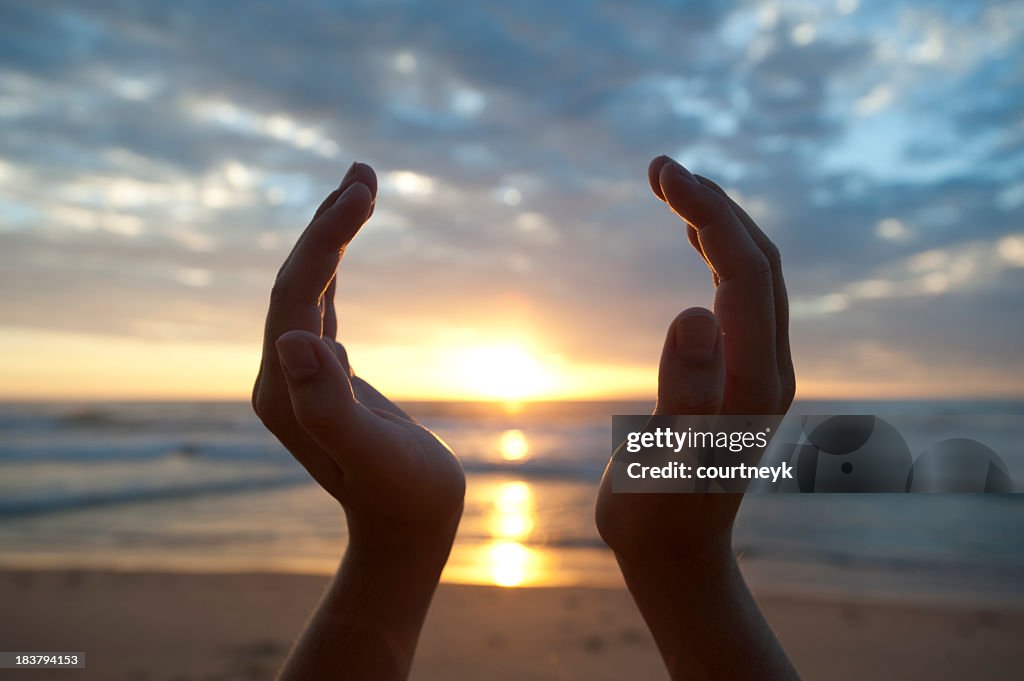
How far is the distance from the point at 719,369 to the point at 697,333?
9cm

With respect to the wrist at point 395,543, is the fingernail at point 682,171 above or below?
above

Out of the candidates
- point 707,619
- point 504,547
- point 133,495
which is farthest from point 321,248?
point 133,495

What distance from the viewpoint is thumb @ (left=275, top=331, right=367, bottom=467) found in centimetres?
116

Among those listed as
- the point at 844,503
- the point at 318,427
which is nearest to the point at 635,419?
the point at 318,427

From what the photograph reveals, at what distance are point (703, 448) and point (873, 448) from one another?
0.84m

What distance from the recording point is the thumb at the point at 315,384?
1.16 meters

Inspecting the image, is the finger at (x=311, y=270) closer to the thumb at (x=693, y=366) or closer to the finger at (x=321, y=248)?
the finger at (x=321, y=248)

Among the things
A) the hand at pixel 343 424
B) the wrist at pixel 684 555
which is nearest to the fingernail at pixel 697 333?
the wrist at pixel 684 555

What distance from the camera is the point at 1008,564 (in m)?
6.18

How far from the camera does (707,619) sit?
137cm

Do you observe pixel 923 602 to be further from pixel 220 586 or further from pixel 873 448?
pixel 220 586

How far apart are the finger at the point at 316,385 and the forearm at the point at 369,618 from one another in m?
0.45

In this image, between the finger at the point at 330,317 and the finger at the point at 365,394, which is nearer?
the finger at the point at 365,394

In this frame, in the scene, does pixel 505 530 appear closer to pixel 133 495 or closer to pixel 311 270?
pixel 133 495
